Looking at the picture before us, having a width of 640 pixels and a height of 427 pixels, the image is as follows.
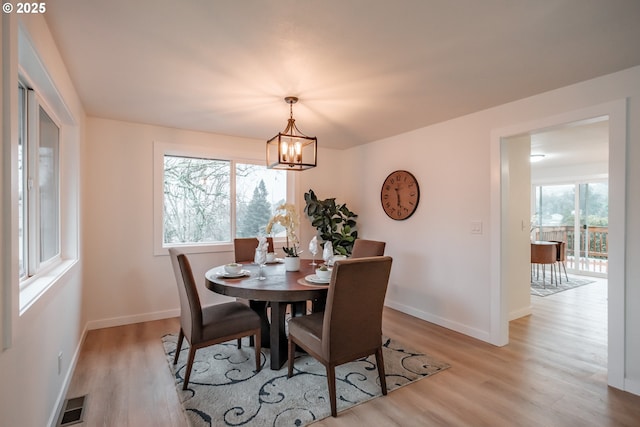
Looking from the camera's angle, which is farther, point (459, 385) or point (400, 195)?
point (400, 195)

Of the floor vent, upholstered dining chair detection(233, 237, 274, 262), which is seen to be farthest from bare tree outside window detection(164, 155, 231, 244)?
the floor vent

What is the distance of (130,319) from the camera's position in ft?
11.8

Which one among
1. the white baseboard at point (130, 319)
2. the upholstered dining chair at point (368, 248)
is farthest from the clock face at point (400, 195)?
the white baseboard at point (130, 319)

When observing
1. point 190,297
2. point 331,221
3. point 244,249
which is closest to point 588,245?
point 331,221

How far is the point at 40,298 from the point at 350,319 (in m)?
1.71

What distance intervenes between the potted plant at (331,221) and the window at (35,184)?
2.93m

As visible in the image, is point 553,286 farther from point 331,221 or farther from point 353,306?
point 353,306

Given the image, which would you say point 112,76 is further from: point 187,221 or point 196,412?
point 196,412

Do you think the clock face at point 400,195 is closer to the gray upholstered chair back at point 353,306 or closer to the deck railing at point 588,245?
the gray upholstered chair back at point 353,306

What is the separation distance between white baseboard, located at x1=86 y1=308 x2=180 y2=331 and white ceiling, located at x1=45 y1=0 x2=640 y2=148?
7.51ft

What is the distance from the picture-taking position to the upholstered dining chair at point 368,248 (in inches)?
122

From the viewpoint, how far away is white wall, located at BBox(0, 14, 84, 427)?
1.13 metres

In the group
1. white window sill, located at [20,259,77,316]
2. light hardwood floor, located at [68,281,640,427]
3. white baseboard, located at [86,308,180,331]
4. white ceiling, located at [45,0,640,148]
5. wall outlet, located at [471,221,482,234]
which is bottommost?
light hardwood floor, located at [68,281,640,427]

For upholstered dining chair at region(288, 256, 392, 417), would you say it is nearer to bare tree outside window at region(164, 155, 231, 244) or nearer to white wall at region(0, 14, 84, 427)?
white wall at region(0, 14, 84, 427)
